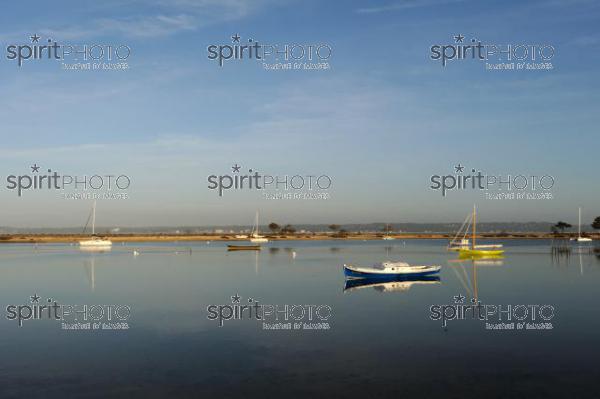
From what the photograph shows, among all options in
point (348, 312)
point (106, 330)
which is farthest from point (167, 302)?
point (348, 312)

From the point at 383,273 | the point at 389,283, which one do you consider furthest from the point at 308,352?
the point at 383,273

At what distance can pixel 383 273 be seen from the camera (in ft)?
214

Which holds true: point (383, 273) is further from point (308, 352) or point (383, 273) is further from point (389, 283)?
point (308, 352)

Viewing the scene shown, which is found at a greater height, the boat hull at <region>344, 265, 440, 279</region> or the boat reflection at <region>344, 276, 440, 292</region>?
the boat hull at <region>344, 265, 440, 279</region>

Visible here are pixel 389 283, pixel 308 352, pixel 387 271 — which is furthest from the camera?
pixel 387 271

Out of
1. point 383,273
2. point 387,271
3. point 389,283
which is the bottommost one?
point 389,283

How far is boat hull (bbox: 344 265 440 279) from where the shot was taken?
64.1 m

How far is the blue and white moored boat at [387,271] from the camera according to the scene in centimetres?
6406

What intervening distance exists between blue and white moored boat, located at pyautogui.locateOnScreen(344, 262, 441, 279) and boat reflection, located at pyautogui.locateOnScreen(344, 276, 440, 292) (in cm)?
55

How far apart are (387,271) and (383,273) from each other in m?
0.57

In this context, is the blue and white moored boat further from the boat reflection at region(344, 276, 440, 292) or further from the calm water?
the calm water

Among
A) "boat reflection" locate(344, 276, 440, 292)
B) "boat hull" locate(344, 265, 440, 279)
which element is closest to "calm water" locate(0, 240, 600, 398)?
"boat reflection" locate(344, 276, 440, 292)

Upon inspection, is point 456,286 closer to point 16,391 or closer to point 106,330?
point 106,330

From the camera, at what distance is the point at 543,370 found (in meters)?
25.2
